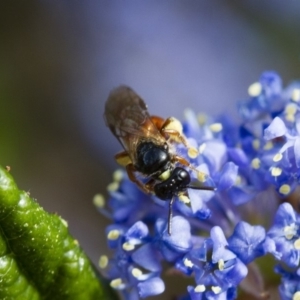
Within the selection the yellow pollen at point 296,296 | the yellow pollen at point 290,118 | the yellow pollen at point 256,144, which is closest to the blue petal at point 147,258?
the yellow pollen at point 296,296

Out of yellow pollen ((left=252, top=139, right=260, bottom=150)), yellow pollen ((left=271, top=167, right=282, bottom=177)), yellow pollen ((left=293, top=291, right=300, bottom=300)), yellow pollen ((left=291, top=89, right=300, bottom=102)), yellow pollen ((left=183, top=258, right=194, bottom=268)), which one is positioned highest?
yellow pollen ((left=291, top=89, right=300, bottom=102))

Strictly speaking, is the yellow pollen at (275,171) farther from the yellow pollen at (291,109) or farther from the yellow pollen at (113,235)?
the yellow pollen at (113,235)

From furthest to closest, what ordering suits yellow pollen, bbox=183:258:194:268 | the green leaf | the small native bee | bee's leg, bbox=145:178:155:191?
bee's leg, bbox=145:178:155:191 < the small native bee < yellow pollen, bbox=183:258:194:268 < the green leaf

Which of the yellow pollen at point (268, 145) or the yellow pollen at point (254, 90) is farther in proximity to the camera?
the yellow pollen at point (254, 90)

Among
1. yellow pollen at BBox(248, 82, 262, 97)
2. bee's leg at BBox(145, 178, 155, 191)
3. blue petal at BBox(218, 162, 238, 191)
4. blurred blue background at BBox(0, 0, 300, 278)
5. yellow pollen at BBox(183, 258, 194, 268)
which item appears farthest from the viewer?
blurred blue background at BBox(0, 0, 300, 278)

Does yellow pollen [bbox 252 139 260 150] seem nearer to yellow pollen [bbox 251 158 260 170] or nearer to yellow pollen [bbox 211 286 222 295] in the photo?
yellow pollen [bbox 251 158 260 170]

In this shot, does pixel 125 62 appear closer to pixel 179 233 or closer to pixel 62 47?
pixel 62 47

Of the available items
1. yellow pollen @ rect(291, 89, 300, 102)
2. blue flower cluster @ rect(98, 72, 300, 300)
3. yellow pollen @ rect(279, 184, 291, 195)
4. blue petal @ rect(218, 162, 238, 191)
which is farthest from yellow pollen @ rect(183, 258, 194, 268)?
yellow pollen @ rect(291, 89, 300, 102)

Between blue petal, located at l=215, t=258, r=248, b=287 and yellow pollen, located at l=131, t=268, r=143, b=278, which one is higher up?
yellow pollen, located at l=131, t=268, r=143, b=278
